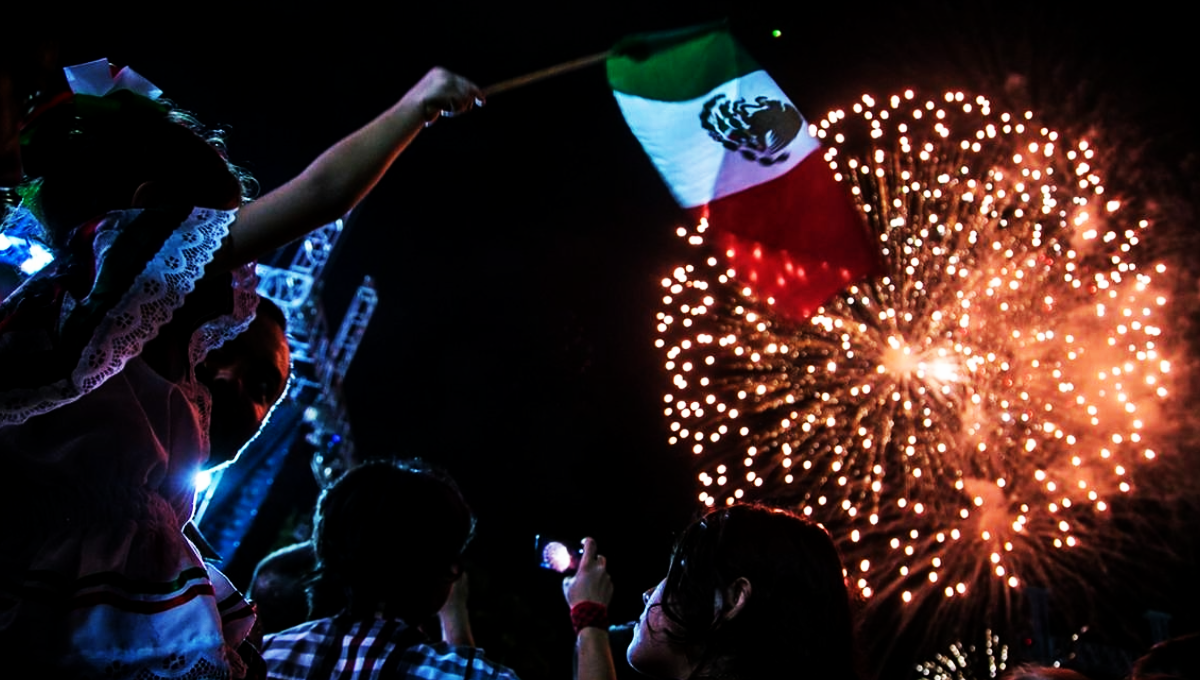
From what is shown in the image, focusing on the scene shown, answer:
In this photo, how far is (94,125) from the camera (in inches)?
80.4

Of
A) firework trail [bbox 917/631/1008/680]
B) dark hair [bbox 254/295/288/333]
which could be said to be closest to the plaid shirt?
dark hair [bbox 254/295/288/333]

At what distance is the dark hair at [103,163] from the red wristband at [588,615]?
1670 millimetres

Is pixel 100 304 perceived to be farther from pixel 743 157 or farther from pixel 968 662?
pixel 968 662

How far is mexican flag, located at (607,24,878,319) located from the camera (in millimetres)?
5016

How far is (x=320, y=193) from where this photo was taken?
1794 millimetres

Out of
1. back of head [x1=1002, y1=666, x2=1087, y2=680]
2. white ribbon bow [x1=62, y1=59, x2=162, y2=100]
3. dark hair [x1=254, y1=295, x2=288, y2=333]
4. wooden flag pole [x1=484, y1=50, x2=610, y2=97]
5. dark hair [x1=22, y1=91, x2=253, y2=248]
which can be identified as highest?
wooden flag pole [x1=484, y1=50, x2=610, y2=97]

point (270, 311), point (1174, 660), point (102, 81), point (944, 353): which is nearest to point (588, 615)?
point (270, 311)

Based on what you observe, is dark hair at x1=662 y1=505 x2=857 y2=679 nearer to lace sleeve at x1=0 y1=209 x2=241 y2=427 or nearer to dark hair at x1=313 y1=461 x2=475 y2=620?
dark hair at x1=313 y1=461 x2=475 y2=620

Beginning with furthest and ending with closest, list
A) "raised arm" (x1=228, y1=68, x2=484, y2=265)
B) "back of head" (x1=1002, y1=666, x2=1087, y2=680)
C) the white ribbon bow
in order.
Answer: "back of head" (x1=1002, y1=666, x2=1087, y2=680)
the white ribbon bow
"raised arm" (x1=228, y1=68, x2=484, y2=265)

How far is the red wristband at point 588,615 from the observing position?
3033mm

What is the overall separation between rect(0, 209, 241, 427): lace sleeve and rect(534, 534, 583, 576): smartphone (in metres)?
1.98

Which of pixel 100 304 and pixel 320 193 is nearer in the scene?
pixel 100 304

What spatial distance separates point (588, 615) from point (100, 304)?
186 centimetres

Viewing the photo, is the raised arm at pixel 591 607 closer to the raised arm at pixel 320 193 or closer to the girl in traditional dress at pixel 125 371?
the girl in traditional dress at pixel 125 371
